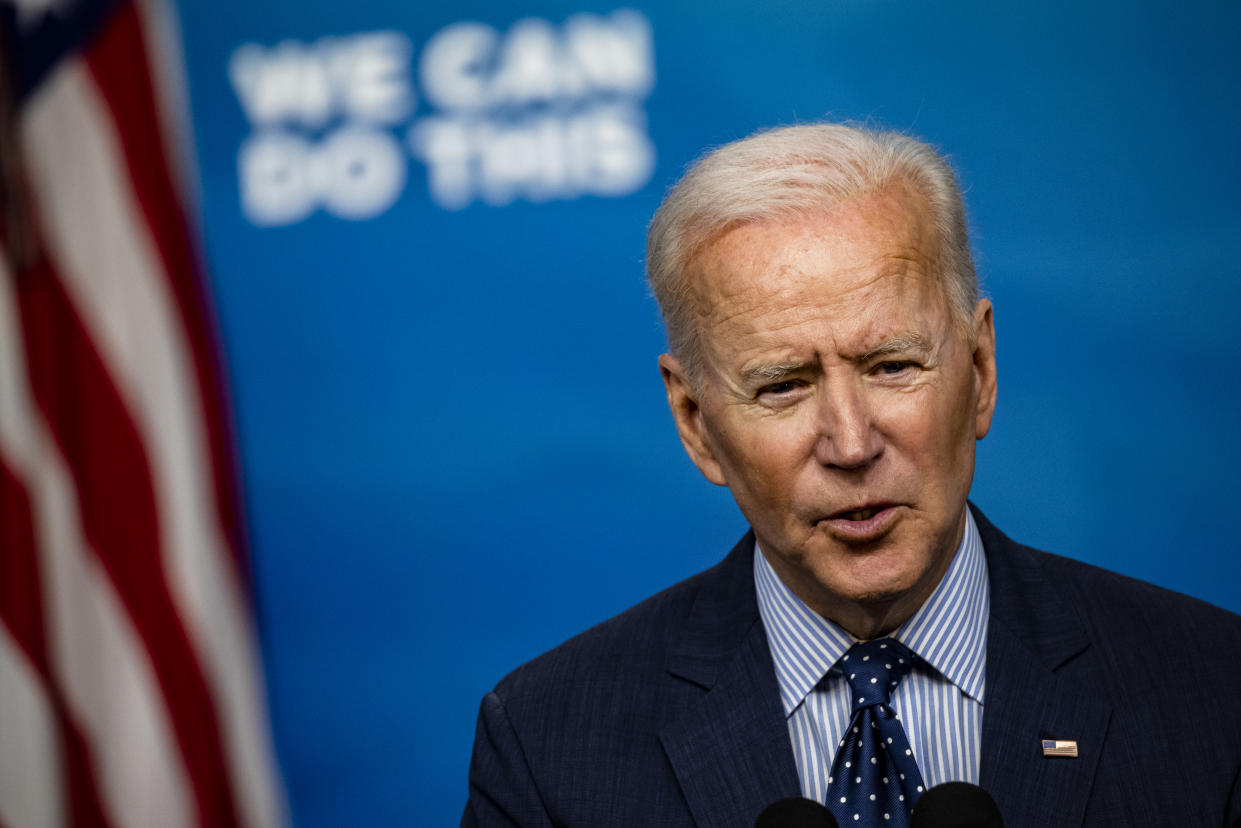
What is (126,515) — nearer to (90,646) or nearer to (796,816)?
(90,646)

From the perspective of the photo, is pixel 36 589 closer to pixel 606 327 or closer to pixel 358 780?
pixel 358 780

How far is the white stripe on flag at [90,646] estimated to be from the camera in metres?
2.79

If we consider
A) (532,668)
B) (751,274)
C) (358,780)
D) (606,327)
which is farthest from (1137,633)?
(358,780)

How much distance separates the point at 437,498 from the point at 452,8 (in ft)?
3.56

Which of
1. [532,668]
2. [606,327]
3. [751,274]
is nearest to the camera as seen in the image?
[751,274]

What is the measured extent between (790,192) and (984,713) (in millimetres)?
689

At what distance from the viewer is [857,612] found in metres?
1.65

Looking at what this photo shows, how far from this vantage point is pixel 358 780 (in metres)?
2.83

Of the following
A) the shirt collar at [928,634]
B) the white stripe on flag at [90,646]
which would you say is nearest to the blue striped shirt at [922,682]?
the shirt collar at [928,634]

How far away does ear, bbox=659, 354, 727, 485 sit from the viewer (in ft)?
5.79

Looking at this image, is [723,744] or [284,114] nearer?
[723,744]

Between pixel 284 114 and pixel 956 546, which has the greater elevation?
pixel 284 114

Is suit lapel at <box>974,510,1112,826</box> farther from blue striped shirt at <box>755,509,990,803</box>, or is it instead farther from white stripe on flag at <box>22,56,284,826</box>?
white stripe on flag at <box>22,56,284,826</box>

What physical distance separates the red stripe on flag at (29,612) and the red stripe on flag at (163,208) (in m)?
0.43
